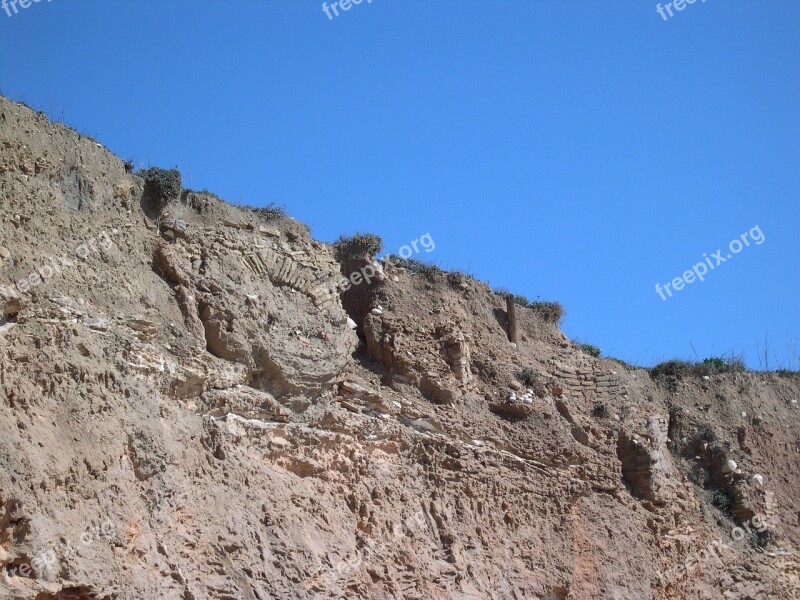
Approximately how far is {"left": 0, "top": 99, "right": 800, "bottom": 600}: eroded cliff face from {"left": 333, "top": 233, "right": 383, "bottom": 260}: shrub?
492 mm

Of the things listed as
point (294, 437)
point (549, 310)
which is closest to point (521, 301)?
point (549, 310)

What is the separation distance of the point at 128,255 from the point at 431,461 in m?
4.99

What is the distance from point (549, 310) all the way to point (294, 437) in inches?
288

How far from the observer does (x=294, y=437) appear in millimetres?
13625

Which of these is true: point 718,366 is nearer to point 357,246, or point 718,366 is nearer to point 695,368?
point 695,368

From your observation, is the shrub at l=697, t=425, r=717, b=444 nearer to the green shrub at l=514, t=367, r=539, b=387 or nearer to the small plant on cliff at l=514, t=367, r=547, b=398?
the small plant on cliff at l=514, t=367, r=547, b=398

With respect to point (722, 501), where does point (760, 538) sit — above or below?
below

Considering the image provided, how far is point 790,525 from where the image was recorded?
66.4ft

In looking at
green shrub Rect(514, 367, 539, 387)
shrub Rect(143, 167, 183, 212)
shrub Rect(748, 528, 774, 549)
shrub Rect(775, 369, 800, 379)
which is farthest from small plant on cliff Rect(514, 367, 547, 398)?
shrub Rect(775, 369, 800, 379)

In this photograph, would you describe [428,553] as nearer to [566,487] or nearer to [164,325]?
[566,487]

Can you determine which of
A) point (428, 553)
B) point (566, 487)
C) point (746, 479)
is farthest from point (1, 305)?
point (746, 479)

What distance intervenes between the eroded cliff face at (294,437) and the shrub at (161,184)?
224 millimetres

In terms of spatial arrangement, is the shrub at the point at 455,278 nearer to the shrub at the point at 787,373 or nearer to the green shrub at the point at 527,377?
the green shrub at the point at 527,377

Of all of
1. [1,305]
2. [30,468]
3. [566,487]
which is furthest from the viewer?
[566,487]
